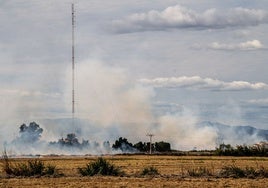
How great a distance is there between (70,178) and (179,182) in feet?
30.0

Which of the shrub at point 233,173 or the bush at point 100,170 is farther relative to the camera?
the bush at point 100,170

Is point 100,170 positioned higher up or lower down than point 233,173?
higher up

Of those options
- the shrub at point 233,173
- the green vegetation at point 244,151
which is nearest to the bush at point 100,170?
the shrub at point 233,173

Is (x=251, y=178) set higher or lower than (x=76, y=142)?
lower

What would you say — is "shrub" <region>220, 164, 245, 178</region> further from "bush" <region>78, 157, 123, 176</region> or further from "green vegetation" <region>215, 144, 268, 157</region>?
"green vegetation" <region>215, 144, 268, 157</region>

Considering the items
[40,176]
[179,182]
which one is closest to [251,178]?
[179,182]

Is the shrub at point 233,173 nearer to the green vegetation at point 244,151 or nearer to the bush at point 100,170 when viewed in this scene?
the bush at point 100,170

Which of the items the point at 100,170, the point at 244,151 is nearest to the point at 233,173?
the point at 100,170

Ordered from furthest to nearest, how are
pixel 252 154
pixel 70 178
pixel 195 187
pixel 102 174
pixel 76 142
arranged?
pixel 76 142 → pixel 252 154 → pixel 102 174 → pixel 70 178 → pixel 195 187

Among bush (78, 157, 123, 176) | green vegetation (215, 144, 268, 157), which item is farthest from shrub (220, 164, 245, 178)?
green vegetation (215, 144, 268, 157)

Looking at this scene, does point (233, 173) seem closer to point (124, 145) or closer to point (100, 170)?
point (100, 170)

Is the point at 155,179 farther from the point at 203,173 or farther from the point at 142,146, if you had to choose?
the point at 142,146

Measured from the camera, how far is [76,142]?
480 feet

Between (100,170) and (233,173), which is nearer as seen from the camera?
(233,173)
